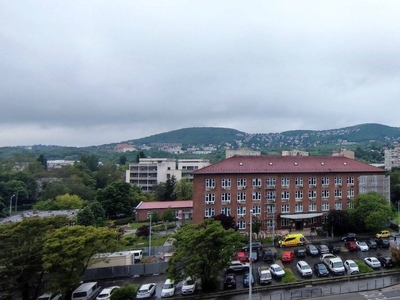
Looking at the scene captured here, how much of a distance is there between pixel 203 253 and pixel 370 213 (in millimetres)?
25156

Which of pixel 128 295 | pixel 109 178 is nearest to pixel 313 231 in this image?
pixel 128 295

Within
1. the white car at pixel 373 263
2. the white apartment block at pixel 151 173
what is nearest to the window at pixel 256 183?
the white car at pixel 373 263

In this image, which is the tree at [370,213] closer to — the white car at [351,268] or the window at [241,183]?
the white car at [351,268]

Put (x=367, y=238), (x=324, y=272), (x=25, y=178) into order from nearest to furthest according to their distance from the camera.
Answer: (x=324, y=272) < (x=367, y=238) < (x=25, y=178)

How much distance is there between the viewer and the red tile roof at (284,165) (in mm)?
41844

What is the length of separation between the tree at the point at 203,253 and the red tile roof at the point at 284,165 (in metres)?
17.5

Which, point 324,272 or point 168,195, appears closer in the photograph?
point 324,272

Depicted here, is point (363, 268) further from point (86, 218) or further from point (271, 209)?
point (86, 218)

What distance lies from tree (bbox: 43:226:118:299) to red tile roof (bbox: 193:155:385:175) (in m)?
19.1

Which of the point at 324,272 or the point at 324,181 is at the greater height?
the point at 324,181

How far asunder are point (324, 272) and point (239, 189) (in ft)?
57.0

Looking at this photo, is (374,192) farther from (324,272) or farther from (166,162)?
(166,162)

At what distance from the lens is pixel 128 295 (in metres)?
23.6

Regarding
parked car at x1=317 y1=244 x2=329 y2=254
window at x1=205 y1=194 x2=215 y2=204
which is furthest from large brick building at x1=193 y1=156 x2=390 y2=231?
parked car at x1=317 y1=244 x2=329 y2=254
